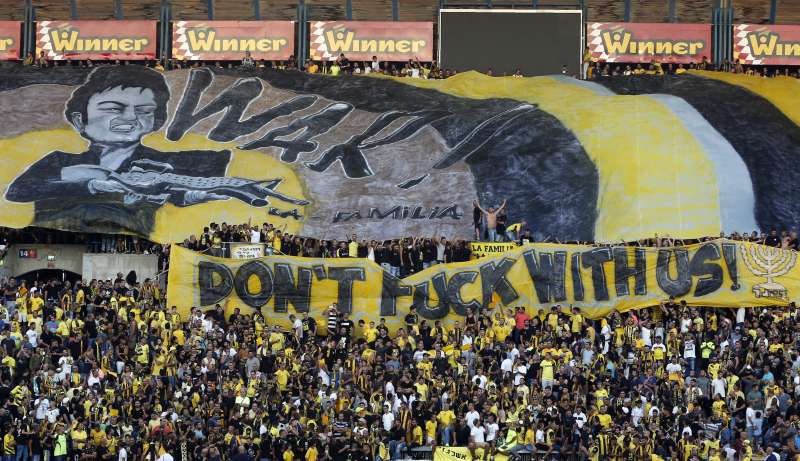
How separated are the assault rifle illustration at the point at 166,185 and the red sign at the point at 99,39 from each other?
795cm

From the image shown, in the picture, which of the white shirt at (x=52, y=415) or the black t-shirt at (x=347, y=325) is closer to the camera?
the white shirt at (x=52, y=415)

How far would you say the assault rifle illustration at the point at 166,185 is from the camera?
46031 mm

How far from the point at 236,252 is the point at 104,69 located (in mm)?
11638

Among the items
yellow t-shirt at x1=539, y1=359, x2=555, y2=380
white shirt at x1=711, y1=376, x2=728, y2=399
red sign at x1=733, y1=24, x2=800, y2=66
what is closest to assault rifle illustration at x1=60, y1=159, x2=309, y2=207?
yellow t-shirt at x1=539, y1=359, x2=555, y2=380

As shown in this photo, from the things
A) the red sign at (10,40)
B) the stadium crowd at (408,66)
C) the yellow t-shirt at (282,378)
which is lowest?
the yellow t-shirt at (282,378)

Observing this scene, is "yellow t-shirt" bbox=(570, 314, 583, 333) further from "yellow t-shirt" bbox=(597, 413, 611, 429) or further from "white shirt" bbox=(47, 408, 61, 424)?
"white shirt" bbox=(47, 408, 61, 424)

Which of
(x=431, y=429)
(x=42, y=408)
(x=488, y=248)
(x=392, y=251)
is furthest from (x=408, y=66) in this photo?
(x=42, y=408)

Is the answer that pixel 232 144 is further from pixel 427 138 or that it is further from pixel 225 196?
pixel 427 138

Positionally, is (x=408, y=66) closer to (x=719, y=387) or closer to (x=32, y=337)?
(x=32, y=337)

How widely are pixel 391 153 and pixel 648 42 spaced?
11.2 metres

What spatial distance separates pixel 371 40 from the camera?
53.6 meters

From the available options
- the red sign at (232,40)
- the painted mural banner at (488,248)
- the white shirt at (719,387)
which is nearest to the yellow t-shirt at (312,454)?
the white shirt at (719,387)

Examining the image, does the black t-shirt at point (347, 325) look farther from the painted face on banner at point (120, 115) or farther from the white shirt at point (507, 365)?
→ the painted face on banner at point (120, 115)

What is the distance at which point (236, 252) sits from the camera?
4212cm
